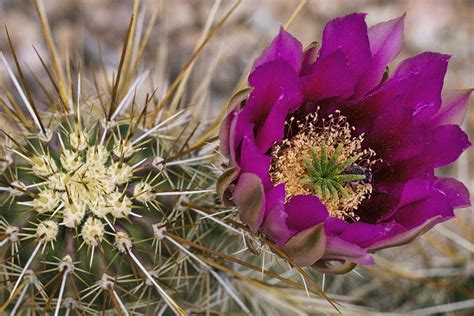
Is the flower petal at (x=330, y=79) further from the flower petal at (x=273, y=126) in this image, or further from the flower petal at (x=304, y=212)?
the flower petal at (x=304, y=212)

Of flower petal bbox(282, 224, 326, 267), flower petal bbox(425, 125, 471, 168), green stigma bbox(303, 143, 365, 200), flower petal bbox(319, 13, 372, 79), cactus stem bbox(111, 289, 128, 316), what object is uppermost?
flower petal bbox(319, 13, 372, 79)

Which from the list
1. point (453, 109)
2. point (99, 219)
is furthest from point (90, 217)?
point (453, 109)

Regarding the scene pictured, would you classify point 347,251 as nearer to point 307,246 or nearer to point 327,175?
point 307,246

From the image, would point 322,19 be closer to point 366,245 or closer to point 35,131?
point 35,131

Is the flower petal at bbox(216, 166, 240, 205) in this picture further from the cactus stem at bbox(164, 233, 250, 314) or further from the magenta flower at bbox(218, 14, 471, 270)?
the cactus stem at bbox(164, 233, 250, 314)

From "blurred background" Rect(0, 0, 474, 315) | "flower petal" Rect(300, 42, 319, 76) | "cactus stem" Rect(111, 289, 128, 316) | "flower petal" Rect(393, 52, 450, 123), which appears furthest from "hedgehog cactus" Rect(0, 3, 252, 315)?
"blurred background" Rect(0, 0, 474, 315)

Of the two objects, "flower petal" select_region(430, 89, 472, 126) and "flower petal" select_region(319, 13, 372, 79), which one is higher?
"flower petal" select_region(319, 13, 372, 79)

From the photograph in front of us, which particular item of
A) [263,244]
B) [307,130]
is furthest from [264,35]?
[263,244]

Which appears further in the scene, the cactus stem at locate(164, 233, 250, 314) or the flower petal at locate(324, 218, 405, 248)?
the cactus stem at locate(164, 233, 250, 314)
